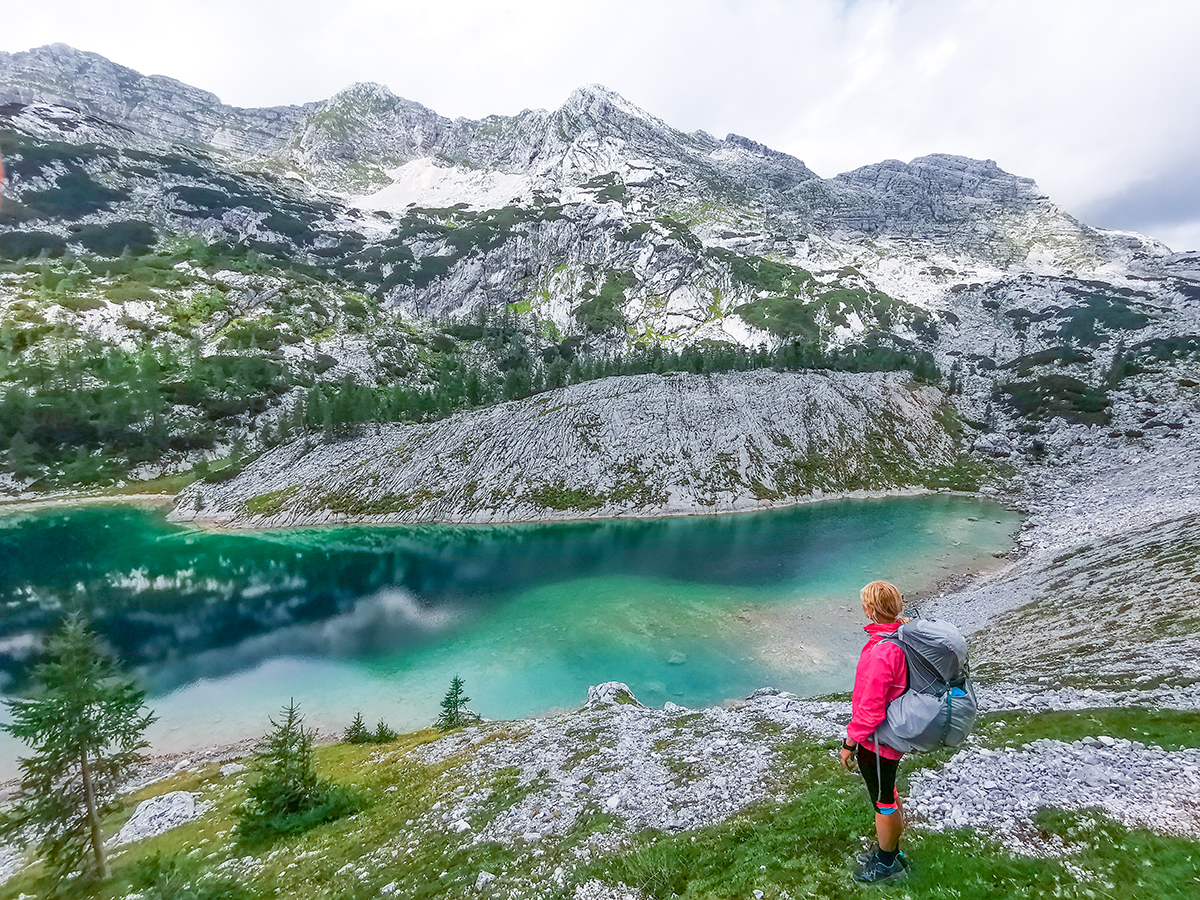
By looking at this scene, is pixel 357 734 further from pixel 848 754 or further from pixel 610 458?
pixel 610 458

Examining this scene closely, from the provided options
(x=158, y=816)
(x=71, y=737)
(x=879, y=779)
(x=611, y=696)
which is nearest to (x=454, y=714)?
(x=611, y=696)

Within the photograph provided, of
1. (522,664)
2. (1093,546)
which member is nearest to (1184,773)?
(522,664)

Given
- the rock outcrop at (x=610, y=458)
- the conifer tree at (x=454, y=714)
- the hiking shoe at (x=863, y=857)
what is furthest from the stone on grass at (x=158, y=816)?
the rock outcrop at (x=610, y=458)

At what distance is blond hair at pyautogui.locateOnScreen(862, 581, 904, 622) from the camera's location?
24.9 feet

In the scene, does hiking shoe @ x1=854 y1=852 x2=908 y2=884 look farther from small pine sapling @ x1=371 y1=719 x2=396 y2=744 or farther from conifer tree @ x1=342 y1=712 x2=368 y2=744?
conifer tree @ x1=342 y1=712 x2=368 y2=744

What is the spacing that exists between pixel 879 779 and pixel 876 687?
1.67 metres

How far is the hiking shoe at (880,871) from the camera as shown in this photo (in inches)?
326

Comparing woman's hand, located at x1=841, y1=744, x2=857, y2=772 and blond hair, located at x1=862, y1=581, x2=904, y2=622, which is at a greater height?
blond hair, located at x1=862, y1=581, x2=904, y2=622

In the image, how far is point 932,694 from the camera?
688 cm

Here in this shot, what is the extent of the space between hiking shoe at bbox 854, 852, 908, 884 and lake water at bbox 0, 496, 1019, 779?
2713 cm

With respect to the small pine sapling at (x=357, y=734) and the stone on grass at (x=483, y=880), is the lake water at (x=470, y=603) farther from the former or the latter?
the stone on grass at (x=483, y=880)

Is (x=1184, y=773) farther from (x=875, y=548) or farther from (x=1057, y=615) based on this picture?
(x=875, y=548)

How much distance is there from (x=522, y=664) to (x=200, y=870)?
2591 centimetres

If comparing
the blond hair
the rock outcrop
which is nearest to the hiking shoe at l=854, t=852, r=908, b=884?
the blond hair
